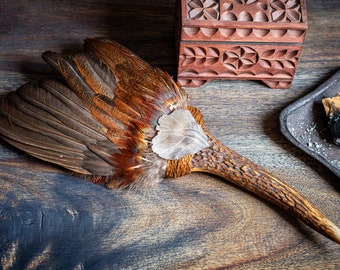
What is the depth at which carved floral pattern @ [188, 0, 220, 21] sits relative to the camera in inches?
43.2

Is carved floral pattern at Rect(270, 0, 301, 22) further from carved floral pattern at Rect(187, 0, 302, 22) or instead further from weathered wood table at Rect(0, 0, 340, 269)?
weathered wood table at Rect(0, 0, 340, 269)

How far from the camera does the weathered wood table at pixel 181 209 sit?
3.30 ft

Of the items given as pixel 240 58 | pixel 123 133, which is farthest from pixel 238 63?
pixel 123 133

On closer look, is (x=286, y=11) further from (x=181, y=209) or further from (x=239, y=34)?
(x=181, y=209)

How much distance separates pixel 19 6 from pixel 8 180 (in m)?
0.46

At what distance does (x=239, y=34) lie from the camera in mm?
1116

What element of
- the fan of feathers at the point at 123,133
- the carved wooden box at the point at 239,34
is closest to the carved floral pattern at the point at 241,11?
the carved wooden box at the point at 239,34

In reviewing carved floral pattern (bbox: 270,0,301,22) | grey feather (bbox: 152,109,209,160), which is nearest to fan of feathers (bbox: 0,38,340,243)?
grey feather (bbox: 152,109,209,160)

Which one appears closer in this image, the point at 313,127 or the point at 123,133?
the point at 123,133


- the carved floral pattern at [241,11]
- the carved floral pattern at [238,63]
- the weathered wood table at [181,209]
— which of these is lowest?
the weathered wood table at [181,209]

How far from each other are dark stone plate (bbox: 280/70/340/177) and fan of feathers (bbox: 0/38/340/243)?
116mm

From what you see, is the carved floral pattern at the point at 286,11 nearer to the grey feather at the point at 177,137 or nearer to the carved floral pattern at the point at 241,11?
the carved floral pattern at the point at 241,11

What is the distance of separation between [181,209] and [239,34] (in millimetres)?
351

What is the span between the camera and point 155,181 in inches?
42.1
